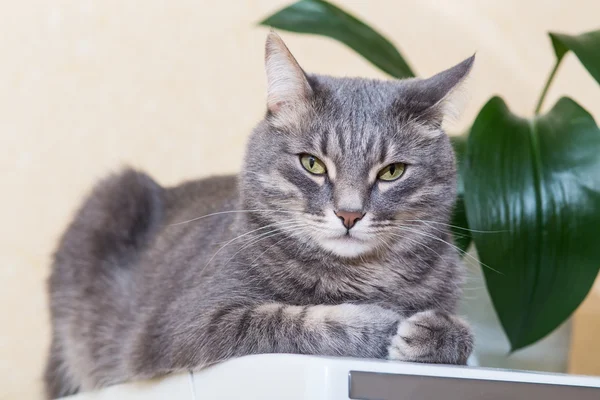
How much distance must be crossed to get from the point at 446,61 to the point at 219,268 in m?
1.06

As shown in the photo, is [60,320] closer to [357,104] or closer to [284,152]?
[284,152]

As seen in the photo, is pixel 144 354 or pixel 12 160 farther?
pixel 12 160

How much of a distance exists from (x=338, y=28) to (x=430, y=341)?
2.36 feet

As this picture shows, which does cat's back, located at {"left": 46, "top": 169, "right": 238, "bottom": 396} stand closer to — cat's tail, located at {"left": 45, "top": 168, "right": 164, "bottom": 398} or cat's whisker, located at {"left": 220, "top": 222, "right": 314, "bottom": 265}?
cat's tail, located at {"left": 45, "top": 168, "right": 164, "bottom": 398}

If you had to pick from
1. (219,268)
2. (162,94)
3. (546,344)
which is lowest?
(546,344)

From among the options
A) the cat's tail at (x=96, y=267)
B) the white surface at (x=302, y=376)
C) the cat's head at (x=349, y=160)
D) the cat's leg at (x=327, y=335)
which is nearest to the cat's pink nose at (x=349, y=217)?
the cat's head at (x=349, y=160)

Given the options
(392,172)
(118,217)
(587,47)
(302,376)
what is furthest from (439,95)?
(118,217)

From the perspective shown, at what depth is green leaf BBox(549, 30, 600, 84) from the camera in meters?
1.08

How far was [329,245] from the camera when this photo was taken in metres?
0.90

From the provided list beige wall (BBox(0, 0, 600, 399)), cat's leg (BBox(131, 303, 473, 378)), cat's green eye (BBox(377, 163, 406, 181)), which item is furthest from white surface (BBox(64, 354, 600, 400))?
beige wall (BBox(0, 0, 600, 399))

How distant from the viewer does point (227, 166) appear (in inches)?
67.1

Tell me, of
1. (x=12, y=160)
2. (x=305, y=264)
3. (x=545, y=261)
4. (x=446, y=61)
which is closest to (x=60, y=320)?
(x=12, y=160)

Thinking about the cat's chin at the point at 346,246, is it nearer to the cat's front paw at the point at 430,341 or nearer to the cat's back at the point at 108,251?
the cat's front paw at the point at 430,341

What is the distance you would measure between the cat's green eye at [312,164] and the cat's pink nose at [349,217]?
0.08 meters
